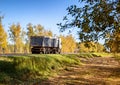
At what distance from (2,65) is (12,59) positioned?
4.95 feet

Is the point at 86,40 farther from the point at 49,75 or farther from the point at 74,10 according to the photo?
the point at 49,75

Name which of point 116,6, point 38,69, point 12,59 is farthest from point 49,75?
point 116,6

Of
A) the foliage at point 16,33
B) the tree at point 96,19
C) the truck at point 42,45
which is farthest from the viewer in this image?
the foliage at point 16,33

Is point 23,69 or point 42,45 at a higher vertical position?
point 42,45

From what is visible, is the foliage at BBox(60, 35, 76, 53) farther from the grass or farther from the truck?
the grass

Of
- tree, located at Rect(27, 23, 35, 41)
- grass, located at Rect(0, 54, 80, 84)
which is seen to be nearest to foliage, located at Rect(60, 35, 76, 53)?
tree, located at Rect(27, 23, 35, 41)

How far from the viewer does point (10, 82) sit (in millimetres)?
16000

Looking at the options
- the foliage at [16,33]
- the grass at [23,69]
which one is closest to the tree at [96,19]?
the grass at [23,69]

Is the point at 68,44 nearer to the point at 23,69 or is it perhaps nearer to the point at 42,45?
the point at 42,45

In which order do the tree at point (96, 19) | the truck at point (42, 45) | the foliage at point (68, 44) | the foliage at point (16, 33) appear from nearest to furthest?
the tree at point (96, 19)
the truck at point (42, 45)
the foliage at point (16, 33)
the foliage at point (68, 44)

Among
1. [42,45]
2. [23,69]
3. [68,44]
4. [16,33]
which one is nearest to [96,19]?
[23,69]

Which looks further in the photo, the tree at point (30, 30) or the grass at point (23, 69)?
the tree at point (30, 30)

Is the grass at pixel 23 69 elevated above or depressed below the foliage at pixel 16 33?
below

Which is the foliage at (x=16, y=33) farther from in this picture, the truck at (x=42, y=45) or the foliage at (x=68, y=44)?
the truck at (x=42, y=45)
